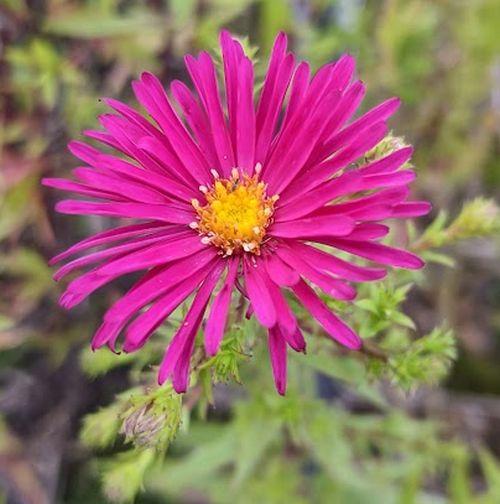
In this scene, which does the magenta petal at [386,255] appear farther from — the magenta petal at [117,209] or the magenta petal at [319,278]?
the magenta petal at [117,209]

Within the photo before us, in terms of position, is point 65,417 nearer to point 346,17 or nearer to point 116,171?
point 116,171

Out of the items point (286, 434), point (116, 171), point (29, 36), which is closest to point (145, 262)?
point (116, 171)

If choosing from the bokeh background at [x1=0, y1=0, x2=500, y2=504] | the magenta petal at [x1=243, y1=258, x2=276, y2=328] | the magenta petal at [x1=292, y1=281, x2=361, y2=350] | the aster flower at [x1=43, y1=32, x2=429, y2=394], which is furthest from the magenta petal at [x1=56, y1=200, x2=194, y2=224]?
the bokeh background at [x1=0, y1=0, x2=500, y2=504]

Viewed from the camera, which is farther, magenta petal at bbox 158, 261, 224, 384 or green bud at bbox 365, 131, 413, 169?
green bud at bbox 365, 131, 413, 169

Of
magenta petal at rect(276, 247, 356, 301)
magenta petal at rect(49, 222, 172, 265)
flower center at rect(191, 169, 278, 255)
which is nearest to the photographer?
magenta petal at rect(276, 247, 356, 301)

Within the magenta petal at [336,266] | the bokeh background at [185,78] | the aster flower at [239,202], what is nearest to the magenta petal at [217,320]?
the aster flower at [239,202]

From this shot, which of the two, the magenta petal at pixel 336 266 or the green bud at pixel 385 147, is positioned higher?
the green bud at pixel 385 147

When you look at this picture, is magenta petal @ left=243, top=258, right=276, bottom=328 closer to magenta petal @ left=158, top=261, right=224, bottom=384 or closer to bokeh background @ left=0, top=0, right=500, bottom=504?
magenta petal @ left=158, top=261, right=224, bottom=384

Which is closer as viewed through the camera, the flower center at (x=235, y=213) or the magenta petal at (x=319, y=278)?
the magenta petal at (x=319, y=278)
